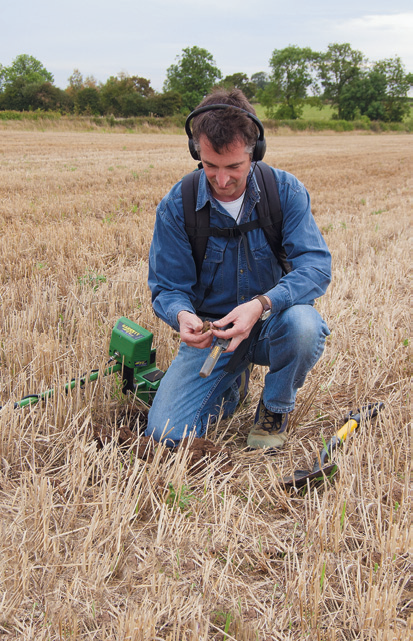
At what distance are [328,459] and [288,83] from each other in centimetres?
8314

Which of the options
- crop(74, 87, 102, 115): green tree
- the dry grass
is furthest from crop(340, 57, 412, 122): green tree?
the dry grass

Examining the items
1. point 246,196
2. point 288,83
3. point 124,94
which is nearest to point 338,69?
point 288,83

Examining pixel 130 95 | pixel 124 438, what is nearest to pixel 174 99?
pixel 130 95

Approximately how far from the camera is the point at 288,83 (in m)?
77.3

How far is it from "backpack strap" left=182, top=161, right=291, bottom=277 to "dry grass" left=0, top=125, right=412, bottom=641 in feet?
3.43

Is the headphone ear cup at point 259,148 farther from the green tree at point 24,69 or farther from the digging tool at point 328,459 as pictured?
the green tree at point 24,69

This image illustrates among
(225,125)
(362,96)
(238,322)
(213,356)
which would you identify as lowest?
(213,356)

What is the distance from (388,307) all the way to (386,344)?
91cm

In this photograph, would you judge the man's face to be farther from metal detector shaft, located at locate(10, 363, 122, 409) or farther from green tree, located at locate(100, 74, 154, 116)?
green tree, located at locate(100, 74, 154, 116)

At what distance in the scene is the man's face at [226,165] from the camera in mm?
2740

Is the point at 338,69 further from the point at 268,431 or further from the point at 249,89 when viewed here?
the point at 268,431

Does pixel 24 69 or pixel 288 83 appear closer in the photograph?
pixel 288 83

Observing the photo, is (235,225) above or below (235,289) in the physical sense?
above

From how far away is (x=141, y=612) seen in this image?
1764 millimetres
